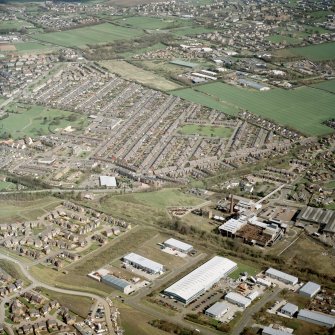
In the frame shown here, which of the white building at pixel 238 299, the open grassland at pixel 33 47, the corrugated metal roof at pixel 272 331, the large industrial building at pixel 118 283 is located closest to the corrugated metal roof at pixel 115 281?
the large industrial building at pixel 118 283

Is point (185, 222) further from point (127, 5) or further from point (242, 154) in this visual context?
point (127, 5)

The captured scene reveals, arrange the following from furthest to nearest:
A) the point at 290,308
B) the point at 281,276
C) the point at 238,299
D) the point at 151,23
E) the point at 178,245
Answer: the point at 151,23, the point at 178,245, the point at 281,276, the point at 238,299, the point at 290,308

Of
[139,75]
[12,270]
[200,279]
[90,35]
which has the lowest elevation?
[12,270]

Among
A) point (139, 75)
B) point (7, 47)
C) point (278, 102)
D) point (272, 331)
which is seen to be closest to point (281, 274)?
point (272, 331)

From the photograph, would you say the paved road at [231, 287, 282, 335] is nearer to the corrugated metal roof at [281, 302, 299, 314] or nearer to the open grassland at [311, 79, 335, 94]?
the corrugated metal roof at [281, 302, 299, 314]

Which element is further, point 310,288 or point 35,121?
point 35,121

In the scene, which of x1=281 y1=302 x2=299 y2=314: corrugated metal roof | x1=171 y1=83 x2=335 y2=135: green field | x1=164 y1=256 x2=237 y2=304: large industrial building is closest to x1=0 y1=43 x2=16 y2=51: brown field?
x1=171 y1=83 x2=335 y2=135: green field

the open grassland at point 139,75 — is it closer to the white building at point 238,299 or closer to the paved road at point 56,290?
the paved road at point 56,290

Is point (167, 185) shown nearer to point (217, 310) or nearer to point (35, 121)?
point (217, 310)
